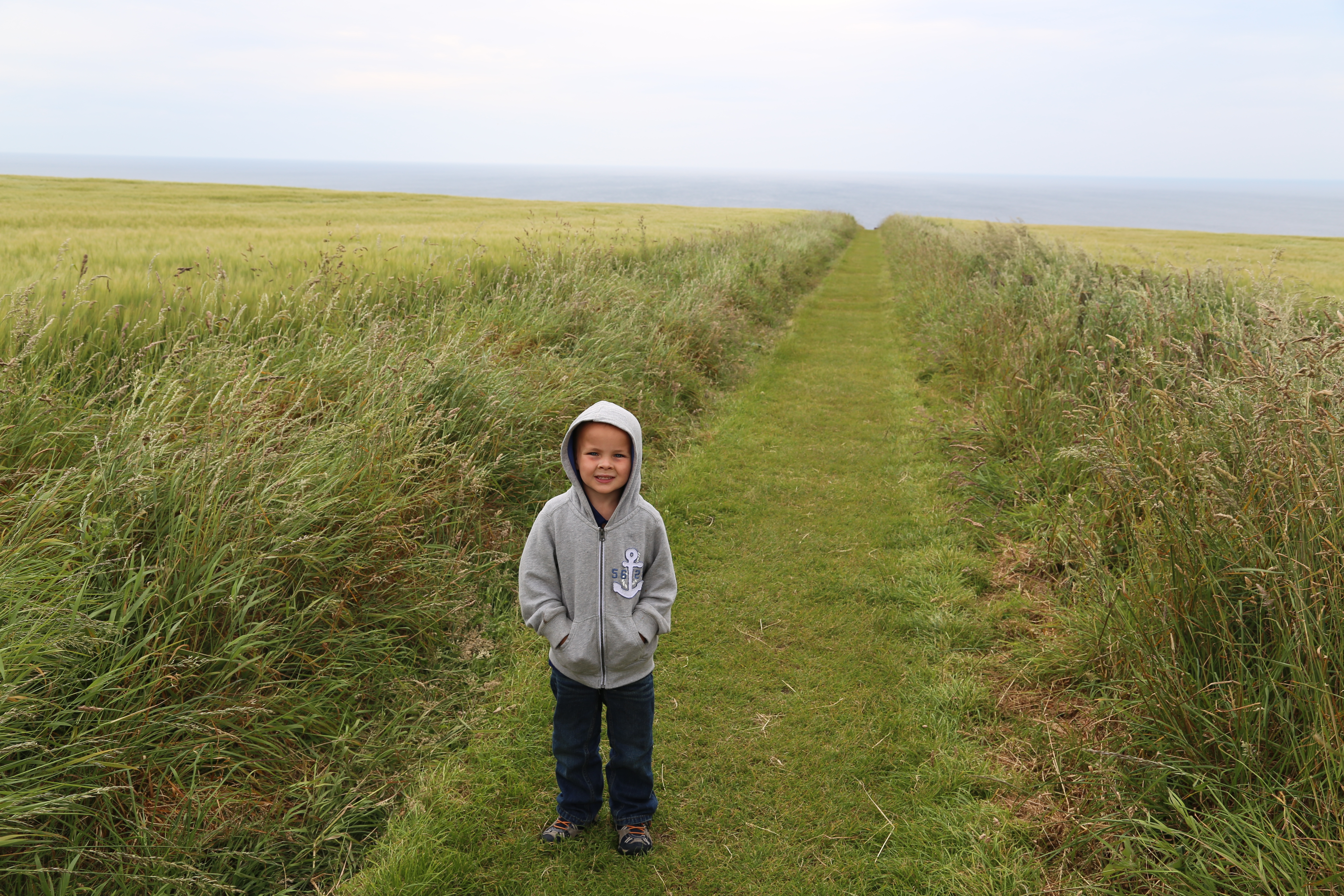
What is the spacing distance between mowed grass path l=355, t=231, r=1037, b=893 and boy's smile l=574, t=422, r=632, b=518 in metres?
1.50

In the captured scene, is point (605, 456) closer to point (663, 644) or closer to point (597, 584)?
point (597, 584)

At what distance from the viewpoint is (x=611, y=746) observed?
312 cm

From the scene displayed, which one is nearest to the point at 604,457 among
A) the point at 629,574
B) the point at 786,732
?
the point at 629,574

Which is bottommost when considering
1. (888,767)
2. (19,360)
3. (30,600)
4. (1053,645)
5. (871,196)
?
(888,767)

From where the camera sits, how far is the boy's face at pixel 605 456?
287cm

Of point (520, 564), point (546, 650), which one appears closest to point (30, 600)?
point (520, 564)

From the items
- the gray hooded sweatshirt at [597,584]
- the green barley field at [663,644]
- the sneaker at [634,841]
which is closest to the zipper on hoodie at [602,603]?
the gray hooded sweatshirt at [597,584]

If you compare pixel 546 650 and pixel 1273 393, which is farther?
pixel 546 650

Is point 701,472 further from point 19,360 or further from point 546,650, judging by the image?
point 19,360

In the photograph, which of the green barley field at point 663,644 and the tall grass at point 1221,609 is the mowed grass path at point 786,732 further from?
the tall grass at point 1221,609

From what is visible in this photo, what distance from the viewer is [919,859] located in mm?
2906

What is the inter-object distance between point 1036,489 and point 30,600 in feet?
20.6

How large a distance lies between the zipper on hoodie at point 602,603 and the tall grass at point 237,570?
112 centimetres

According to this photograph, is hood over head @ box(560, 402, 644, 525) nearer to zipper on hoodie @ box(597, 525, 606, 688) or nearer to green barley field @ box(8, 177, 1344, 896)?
zipper on hoodie @ box(597, 525, 606, 688)
